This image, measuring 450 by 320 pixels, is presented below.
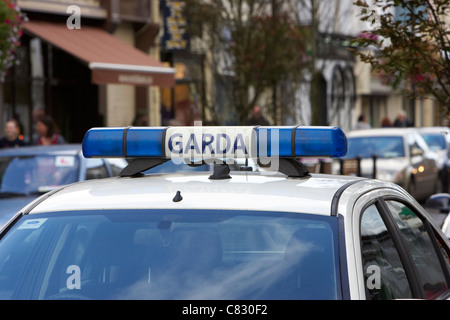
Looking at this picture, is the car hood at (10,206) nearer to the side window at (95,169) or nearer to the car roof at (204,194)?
the side window at (95,169)

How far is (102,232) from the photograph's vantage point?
13.4 ft

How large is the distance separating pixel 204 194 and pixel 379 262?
0.67 meters

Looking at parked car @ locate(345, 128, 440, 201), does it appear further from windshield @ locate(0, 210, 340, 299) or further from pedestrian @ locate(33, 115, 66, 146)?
windshield @ locate(0, 210, 340, 299)

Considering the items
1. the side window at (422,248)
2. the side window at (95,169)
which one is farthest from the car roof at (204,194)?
A: the side window at (95,169)

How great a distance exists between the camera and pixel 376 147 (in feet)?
67.2

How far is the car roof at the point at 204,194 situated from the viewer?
13.0 feet

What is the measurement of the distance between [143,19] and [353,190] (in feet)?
72.9

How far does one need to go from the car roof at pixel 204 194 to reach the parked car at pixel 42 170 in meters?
6.69

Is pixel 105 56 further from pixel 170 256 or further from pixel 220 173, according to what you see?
Answer: pixel 170 256

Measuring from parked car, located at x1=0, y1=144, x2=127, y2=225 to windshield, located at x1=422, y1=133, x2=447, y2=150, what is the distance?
14.7 metres

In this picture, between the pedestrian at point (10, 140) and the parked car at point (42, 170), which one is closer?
the parked car at point (42, 170)

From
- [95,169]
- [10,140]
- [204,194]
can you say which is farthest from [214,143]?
[10,140]

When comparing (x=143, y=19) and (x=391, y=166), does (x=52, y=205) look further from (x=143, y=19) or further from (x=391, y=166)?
(x=143, y=19)
